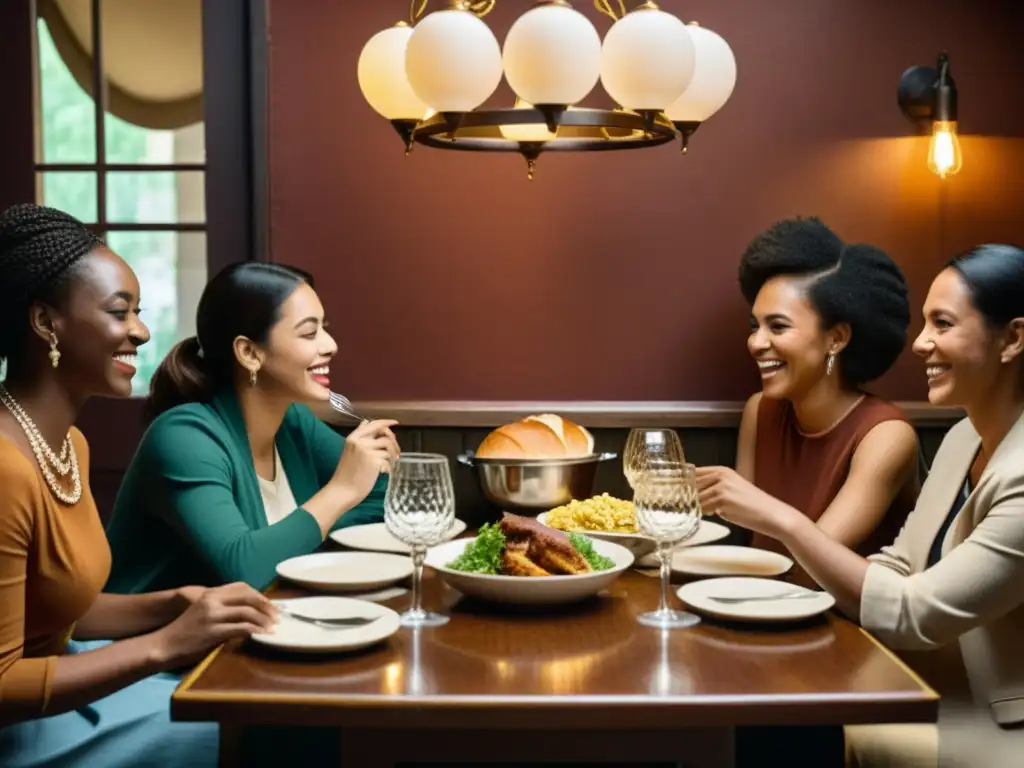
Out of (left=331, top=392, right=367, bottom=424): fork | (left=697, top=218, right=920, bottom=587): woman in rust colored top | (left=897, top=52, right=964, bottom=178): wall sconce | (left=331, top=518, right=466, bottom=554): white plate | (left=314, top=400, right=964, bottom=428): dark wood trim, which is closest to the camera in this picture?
(left=331, top=518, right=466, bottom=554): white plate

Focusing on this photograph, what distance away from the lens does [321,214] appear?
130 inches

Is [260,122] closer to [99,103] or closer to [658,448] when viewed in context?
[99,103]

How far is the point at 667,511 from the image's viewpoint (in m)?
1.76

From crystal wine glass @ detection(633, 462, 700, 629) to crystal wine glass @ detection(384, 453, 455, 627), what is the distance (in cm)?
29

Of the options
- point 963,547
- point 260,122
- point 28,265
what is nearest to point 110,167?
point 260,122

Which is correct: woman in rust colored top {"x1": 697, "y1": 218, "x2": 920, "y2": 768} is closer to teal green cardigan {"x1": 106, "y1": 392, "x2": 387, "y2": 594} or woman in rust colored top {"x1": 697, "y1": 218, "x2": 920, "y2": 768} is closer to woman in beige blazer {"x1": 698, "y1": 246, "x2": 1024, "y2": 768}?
woman in beige blazer {"x1": 698, "y1": 246, "x2": 1024, "y2": 768}

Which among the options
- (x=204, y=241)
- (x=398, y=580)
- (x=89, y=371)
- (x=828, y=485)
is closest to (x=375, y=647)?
(x=398, y=580)

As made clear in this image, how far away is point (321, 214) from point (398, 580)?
1.55 meters

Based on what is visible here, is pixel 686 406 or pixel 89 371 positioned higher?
pixel 89 371

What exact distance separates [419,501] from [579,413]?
5.18ft

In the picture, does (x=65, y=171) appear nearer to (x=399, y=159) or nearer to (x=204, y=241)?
(x=204, y=241)

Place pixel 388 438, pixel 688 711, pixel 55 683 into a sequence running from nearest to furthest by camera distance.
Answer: pixel 688 711 < pixel 55 683 < pixel 388 438

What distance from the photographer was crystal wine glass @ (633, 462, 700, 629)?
69.4 inches

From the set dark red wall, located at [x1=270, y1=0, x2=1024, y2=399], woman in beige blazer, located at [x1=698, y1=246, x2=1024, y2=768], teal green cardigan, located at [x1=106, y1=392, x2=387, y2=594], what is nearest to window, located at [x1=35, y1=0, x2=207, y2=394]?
dark red wall, located at [x1=270, y1=0, x2=1024, y2=399]
